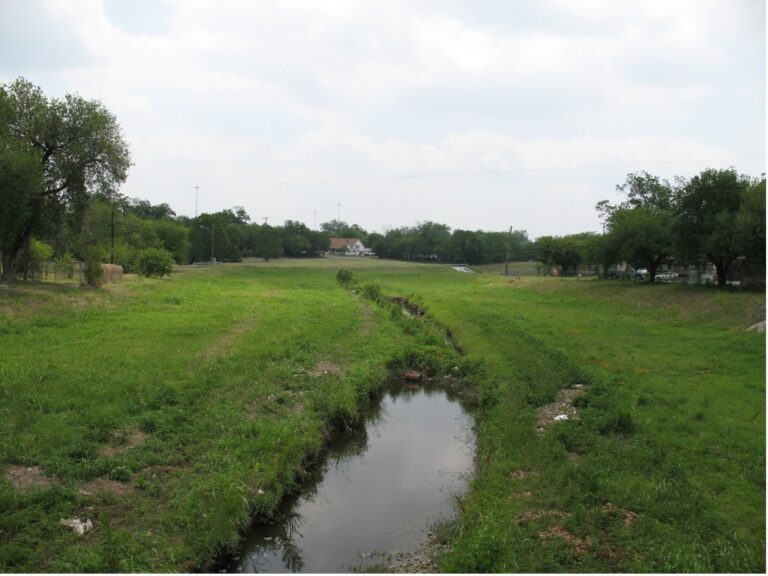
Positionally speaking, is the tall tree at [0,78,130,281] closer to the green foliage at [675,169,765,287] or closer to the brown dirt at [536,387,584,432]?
the brown dirt at [536,387,584,432]

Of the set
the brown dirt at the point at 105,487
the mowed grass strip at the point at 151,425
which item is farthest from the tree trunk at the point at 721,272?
the brown dirt at the point at 105,487

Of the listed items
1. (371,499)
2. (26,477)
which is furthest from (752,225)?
(26,477)

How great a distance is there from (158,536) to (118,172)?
37012mm

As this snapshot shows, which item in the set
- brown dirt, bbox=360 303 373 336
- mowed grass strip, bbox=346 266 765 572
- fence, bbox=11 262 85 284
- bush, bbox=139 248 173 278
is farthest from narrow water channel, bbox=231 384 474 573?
bush, bbox=139 248 173 278

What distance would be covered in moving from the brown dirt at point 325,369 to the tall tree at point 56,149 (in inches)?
890

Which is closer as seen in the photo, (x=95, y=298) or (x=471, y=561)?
(x=471, y=561)

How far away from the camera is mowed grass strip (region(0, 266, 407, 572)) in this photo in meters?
9.54

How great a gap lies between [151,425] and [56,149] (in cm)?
3113

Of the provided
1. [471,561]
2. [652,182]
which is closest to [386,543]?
[471,561]

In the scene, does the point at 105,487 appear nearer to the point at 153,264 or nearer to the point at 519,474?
the point at 519,474

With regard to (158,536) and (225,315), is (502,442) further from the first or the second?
(225,315)

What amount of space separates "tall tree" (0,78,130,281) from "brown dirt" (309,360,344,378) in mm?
22609

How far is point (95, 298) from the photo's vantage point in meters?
35.7

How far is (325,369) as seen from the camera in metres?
22.7
